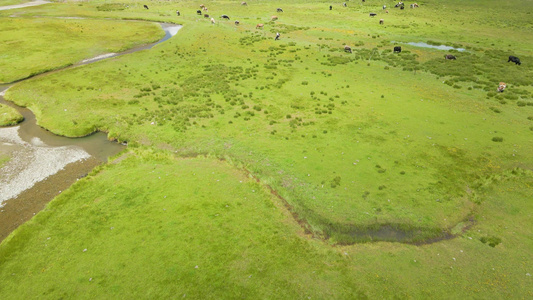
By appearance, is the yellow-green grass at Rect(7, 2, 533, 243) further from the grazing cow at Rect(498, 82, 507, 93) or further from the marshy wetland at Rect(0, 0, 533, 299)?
the grazing cow at Rect(498, 82, 507, 93)

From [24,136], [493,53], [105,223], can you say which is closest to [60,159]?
[24,136]

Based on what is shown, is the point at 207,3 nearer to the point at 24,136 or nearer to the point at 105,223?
the point at 24,136

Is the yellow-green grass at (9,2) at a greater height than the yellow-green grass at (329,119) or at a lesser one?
greater

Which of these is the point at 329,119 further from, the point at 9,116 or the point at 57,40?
the point at 57,40

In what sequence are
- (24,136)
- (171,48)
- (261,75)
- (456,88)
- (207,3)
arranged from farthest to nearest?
(207,3)
(171,48)
(261,75)
(456,88)
(24,136)

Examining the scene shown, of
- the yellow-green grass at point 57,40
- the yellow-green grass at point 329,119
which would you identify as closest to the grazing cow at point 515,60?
the yellow-green grass at point 329,119

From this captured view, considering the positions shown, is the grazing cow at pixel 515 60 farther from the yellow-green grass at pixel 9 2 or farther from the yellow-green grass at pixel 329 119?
Result: the yellow-green grass at pixel 9 2

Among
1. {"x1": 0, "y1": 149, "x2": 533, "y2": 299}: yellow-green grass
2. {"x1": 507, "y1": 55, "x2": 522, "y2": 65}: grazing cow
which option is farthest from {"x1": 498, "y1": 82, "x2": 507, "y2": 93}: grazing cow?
{"x1": 0, "y1": 149, "x2": 533, "y2": 299}: yellow-green grass
